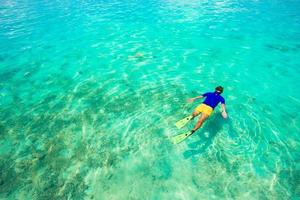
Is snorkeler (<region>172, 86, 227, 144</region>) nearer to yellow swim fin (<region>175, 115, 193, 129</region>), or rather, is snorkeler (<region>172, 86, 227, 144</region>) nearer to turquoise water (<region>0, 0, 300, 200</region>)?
yellow swim fin (<region>175, 115, 193, 129</region>)

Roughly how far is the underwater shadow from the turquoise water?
41 millimetres

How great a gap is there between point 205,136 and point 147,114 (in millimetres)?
2259

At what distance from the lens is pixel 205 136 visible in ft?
23.5

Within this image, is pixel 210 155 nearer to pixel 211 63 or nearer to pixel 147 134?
pixel 147 134

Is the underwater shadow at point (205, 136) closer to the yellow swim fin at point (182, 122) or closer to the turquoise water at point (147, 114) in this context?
the turquoise water at point (147, 114)

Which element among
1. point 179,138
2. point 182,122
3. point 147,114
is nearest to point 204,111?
point 182,122

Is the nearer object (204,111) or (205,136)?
(204,111)

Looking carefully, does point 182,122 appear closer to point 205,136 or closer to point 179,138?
point 179,138

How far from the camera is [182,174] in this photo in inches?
238

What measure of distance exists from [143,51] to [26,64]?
6.99 m

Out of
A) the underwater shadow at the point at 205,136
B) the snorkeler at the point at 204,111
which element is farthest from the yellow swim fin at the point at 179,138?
the underwater shadow at the point at 205,136

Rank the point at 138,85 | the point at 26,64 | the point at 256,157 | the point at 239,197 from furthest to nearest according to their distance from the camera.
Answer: the point at 26,64 < the point at 138,85 < the point at 256,157 < the point at 239,197

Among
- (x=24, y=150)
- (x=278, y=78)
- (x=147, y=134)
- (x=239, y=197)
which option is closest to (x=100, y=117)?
(x=147, y=134)

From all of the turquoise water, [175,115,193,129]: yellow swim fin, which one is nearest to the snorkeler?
[175,115,193,129]: yellow swim fin
